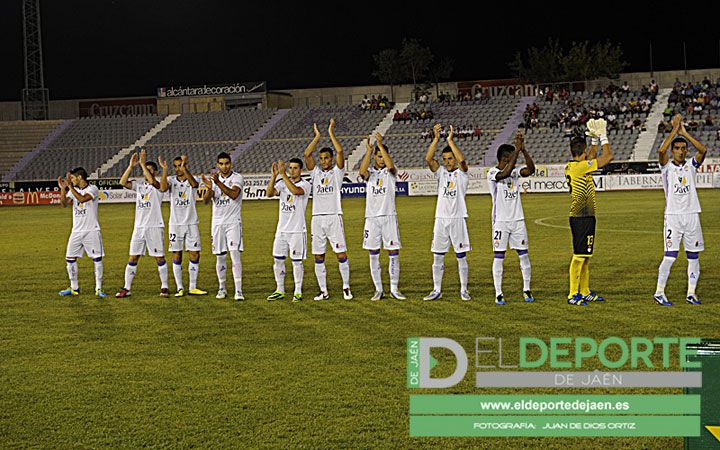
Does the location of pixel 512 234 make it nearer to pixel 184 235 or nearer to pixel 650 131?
pixel 184 235

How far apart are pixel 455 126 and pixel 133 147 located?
87.1 ft

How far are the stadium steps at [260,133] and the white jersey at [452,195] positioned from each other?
45114 mm

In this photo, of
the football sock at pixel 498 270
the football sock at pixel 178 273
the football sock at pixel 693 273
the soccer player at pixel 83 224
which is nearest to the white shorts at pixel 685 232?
the football sock at pixel 693 273

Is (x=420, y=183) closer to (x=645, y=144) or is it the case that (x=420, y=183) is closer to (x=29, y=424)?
(x=645, y=144)

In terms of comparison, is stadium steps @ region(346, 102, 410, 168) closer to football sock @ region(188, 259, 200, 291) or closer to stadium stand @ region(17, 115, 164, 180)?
stadium stand @ region(17, 115, 164, 180)

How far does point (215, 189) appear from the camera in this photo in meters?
11.2

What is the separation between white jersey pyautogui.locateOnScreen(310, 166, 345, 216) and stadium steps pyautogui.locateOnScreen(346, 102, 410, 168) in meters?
37.8

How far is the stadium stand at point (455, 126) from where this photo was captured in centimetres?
4956

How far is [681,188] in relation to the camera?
9648 mm

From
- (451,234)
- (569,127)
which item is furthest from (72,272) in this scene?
(569,127)

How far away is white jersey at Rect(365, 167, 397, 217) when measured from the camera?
35.0 ft

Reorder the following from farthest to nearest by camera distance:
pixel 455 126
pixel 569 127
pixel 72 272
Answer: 1. pixel 455 126
2. pixel 569 127
3. pixel 72 272

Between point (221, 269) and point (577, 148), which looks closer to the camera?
point (577, 148)

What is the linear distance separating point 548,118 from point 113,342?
4749 centimetres
